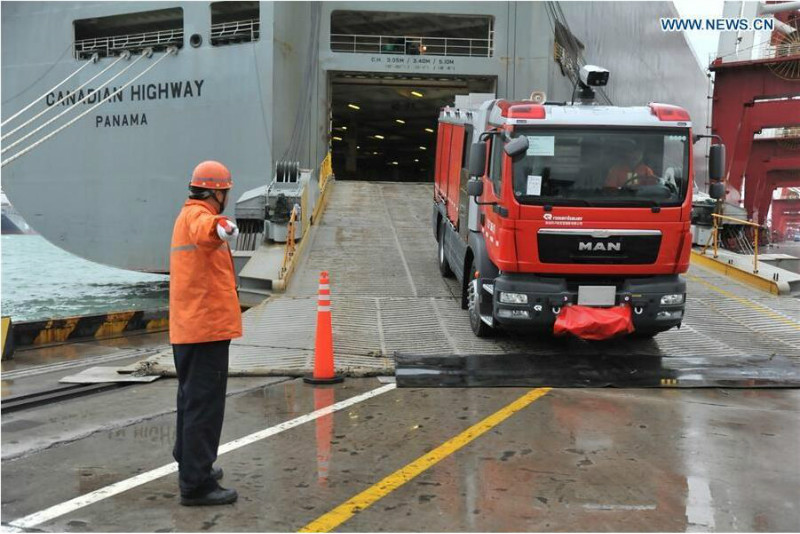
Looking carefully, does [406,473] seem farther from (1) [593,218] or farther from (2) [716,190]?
(2) [716,190]

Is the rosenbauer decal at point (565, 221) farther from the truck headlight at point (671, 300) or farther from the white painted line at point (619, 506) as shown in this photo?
the white painted line at point (619, 506)

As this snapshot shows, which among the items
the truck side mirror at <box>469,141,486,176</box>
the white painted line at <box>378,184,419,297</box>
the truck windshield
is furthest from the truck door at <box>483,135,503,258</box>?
the white painted line at <box>378,184,419,297</box>

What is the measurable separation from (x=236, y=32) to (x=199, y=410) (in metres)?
19.1

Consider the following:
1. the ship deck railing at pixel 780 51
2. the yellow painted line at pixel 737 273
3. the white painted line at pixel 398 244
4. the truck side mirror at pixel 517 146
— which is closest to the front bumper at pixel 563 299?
the truck side mirror at pixel 517 146

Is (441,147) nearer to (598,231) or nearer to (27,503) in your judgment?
(598,231)

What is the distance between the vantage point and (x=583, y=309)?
8125mm

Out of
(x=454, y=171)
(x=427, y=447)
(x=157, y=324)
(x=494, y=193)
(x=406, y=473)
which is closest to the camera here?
(x=406, y=473)

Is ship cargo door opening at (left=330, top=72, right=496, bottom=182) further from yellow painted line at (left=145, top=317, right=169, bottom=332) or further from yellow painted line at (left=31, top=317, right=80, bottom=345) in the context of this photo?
yellow painted line at (left=31, top=317, right=80, bottom=345)

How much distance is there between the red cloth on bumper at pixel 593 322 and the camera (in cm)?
804

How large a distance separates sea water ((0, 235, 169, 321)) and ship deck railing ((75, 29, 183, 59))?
25.5 ft

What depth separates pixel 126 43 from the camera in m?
23.4

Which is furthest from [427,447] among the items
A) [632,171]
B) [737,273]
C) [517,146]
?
[737,273]

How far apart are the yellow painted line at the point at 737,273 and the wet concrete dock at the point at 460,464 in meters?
5.92

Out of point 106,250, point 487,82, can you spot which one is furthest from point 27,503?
point 487,82
